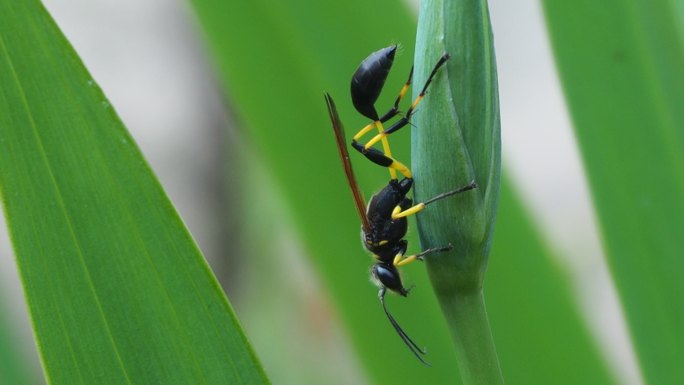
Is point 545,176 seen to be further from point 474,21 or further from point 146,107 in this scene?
point 474,21

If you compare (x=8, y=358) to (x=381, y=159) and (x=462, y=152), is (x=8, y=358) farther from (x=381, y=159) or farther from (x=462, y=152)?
(x=462, y=152)

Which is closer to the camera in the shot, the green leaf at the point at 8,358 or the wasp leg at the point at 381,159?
the wasp leg at the point at 381,159

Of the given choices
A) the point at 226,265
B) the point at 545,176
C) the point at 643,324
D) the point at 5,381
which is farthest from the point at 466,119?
the point at 545,176

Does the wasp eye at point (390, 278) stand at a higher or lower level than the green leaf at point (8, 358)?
lower

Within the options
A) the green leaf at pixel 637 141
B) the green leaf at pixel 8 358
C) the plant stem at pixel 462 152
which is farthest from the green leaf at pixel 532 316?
the green leaf at pixel 8 358

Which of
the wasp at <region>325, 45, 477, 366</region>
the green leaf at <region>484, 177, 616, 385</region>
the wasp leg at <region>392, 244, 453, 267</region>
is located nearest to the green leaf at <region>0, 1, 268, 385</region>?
the wasp leg at <region>392, 244, 453, 267</region>

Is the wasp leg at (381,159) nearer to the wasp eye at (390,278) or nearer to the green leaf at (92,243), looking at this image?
the wasp eye at (390,278)

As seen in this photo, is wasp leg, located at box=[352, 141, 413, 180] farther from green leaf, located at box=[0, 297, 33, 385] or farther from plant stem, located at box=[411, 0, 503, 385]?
green leaf, located at box=[0, 297, 33, 385]
